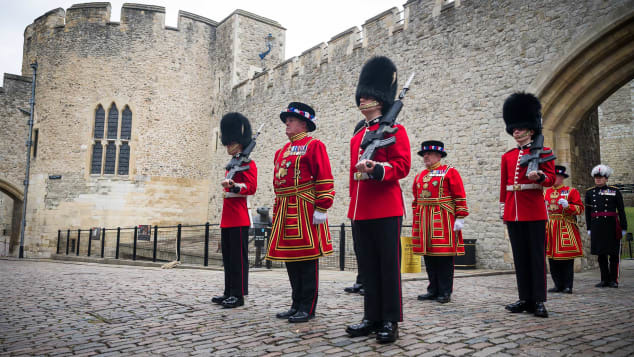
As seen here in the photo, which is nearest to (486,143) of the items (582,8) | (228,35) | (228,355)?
(582,8)

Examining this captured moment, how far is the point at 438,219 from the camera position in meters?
4.84

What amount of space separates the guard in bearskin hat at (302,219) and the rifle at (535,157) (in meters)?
1.85

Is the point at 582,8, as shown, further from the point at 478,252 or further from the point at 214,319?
the point at 214,319

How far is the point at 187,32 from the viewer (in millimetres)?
19875

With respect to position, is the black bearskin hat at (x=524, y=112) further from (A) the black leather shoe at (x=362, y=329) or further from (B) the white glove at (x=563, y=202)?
(A) the black leather shoe at (x=362, y=329)

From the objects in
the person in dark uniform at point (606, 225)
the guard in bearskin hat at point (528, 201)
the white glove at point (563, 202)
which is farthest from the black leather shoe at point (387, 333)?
the person in dark uniform at point (606, 225)

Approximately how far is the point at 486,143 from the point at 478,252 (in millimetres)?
2440

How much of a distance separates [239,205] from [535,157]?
2.89 metres

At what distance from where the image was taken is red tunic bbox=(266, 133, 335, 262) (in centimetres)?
353

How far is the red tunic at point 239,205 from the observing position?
4336 millimetres

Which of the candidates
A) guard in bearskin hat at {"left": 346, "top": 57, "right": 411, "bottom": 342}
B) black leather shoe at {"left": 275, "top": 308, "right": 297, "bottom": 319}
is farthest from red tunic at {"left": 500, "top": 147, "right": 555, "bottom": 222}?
black leather shoe at {"left": 275, "top": 308, "right": 297, "bottom": 319}

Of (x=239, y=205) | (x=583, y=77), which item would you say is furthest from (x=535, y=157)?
(x=583, y=77)

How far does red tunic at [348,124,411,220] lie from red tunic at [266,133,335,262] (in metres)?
0.42

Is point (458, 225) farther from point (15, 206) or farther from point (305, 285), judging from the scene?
point (15, 206)
